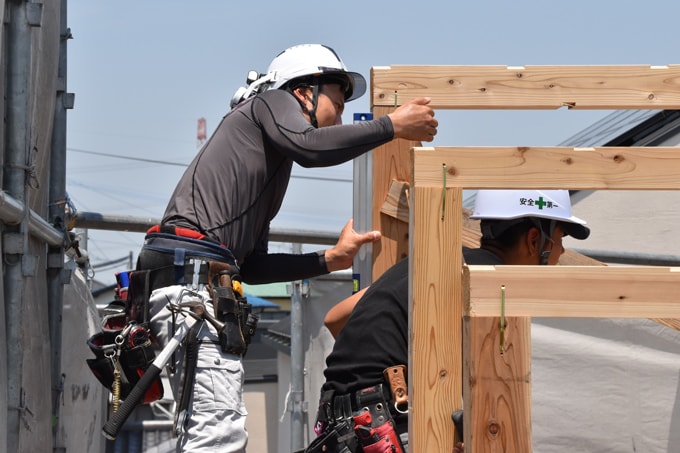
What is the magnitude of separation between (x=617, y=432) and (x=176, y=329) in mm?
3793

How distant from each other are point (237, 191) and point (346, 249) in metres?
0.77

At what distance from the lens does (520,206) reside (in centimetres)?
382

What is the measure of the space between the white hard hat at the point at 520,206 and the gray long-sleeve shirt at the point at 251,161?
1.42ft

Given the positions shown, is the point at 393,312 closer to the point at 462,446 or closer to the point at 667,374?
the point at 462,446

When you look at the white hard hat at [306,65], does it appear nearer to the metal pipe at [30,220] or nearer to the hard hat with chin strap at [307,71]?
the hard hat with chin strap at [307,71]

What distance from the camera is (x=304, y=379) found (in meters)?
7.30

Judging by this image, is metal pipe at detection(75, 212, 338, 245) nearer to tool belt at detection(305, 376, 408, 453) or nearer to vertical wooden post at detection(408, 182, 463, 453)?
tool belt at detection(305, 376, 408, 453)

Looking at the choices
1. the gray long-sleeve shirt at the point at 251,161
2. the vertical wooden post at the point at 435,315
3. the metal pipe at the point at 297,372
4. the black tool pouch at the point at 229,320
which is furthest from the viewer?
the metal pipe at the point at 297,372

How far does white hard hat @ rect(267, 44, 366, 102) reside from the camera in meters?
4.13

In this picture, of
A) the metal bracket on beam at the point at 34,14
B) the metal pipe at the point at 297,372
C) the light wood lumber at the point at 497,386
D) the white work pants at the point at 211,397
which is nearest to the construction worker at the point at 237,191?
the white work pants at the point at 211,397

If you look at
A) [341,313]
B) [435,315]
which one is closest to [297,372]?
[341,313]

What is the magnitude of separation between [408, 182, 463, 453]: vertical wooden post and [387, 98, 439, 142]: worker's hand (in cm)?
98

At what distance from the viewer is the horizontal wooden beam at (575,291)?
2.69 meters

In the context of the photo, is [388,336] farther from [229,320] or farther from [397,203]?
[397,203]
